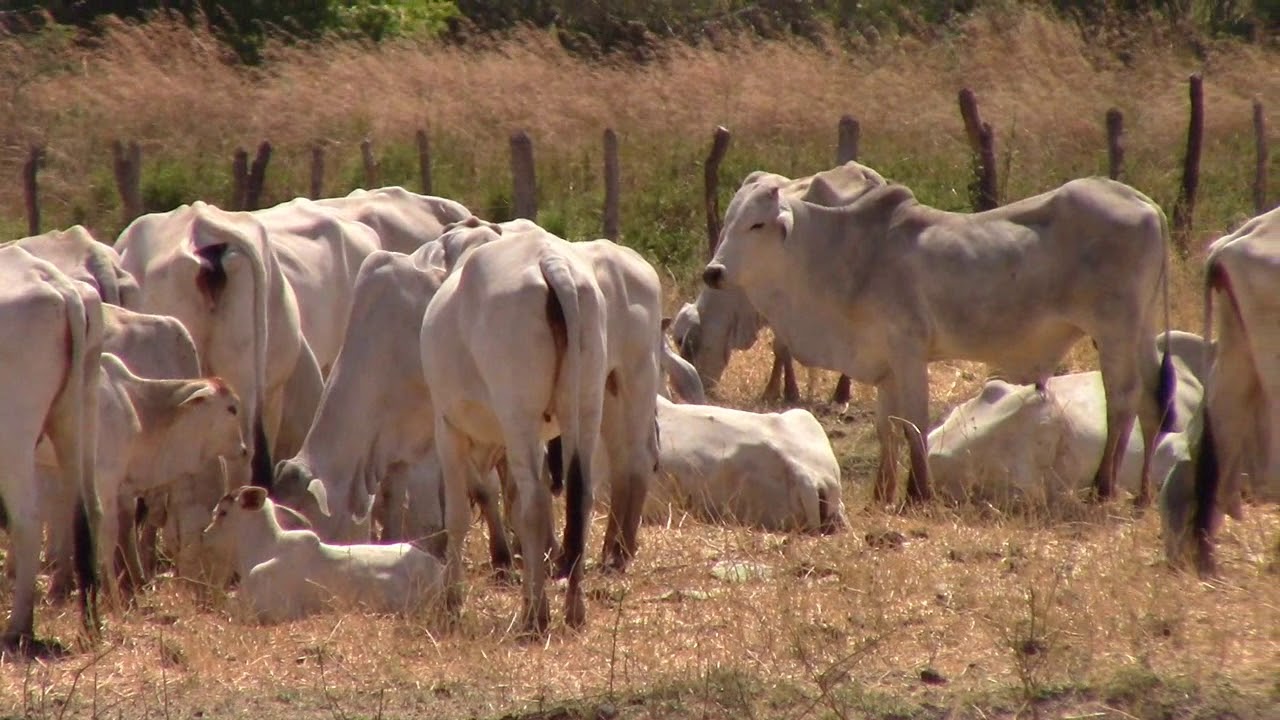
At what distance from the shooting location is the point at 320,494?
7.65 meters

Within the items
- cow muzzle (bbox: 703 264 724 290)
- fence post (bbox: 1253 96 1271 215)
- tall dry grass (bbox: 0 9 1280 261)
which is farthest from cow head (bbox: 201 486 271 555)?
fence post (bbox: 1253 96 1271 215)

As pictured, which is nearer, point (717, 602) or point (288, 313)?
point (717, 602)

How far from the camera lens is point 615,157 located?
Result: 1669 centimetres

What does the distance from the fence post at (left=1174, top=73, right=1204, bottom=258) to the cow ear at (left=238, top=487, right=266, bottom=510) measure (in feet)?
38.3

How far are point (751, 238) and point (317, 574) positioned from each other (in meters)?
3.74

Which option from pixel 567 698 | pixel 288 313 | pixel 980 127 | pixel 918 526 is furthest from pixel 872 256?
pixel 980 127

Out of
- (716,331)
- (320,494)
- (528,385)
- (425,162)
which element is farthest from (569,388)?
(425,162)

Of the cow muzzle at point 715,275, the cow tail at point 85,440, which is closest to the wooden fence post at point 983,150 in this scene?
the cow muzzle at point 715,275

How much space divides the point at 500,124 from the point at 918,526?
13979mm

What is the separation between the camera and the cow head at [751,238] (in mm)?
9805

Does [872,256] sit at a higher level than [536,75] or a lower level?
higher

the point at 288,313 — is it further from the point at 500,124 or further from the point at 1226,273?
the point at 500,124

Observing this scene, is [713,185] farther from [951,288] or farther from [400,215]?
[951,288]

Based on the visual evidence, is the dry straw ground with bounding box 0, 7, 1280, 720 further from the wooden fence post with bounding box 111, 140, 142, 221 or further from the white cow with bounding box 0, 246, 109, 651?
the wooden fence post with bounding box 111, 140, 142, 221
